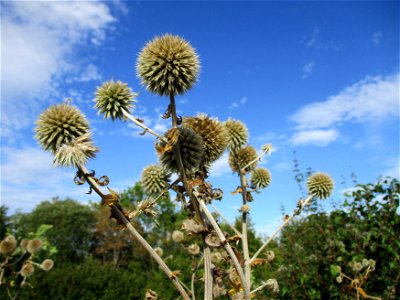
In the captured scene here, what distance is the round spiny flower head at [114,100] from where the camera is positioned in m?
2.83

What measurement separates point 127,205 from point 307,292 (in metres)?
35.6

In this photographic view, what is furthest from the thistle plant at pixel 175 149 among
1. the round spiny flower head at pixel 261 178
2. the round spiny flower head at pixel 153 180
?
the round spiny flower head at pixel 261 178

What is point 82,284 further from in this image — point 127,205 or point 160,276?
point 127,205

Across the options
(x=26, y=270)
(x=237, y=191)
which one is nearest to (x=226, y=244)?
(x=237, y=191)

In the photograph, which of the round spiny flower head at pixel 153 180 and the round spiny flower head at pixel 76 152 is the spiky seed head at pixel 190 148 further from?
the round spiny flower head at pixel 153 180

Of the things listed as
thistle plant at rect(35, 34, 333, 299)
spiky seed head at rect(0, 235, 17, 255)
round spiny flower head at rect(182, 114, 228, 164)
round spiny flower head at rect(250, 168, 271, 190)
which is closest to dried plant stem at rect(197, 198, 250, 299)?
thistle plant at rect(35, 34, 333, 299)

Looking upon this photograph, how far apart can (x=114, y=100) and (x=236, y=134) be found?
162 centimetres

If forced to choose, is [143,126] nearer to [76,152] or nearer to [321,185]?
[76,152]

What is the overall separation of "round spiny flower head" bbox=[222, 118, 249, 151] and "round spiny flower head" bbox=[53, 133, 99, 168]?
5.86 feet

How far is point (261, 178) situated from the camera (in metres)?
4.75

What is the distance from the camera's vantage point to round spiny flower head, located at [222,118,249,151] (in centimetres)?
401

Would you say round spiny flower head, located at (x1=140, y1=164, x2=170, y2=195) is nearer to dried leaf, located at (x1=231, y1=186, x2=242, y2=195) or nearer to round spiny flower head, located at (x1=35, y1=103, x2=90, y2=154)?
dried leaf, located at (x1=231, y1=186, x2=242, y2=195)

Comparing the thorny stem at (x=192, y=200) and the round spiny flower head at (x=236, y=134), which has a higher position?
Answer: the round spiny flower head at (x=236, y=134)

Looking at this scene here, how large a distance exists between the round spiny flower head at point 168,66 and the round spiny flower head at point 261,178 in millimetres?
2227
